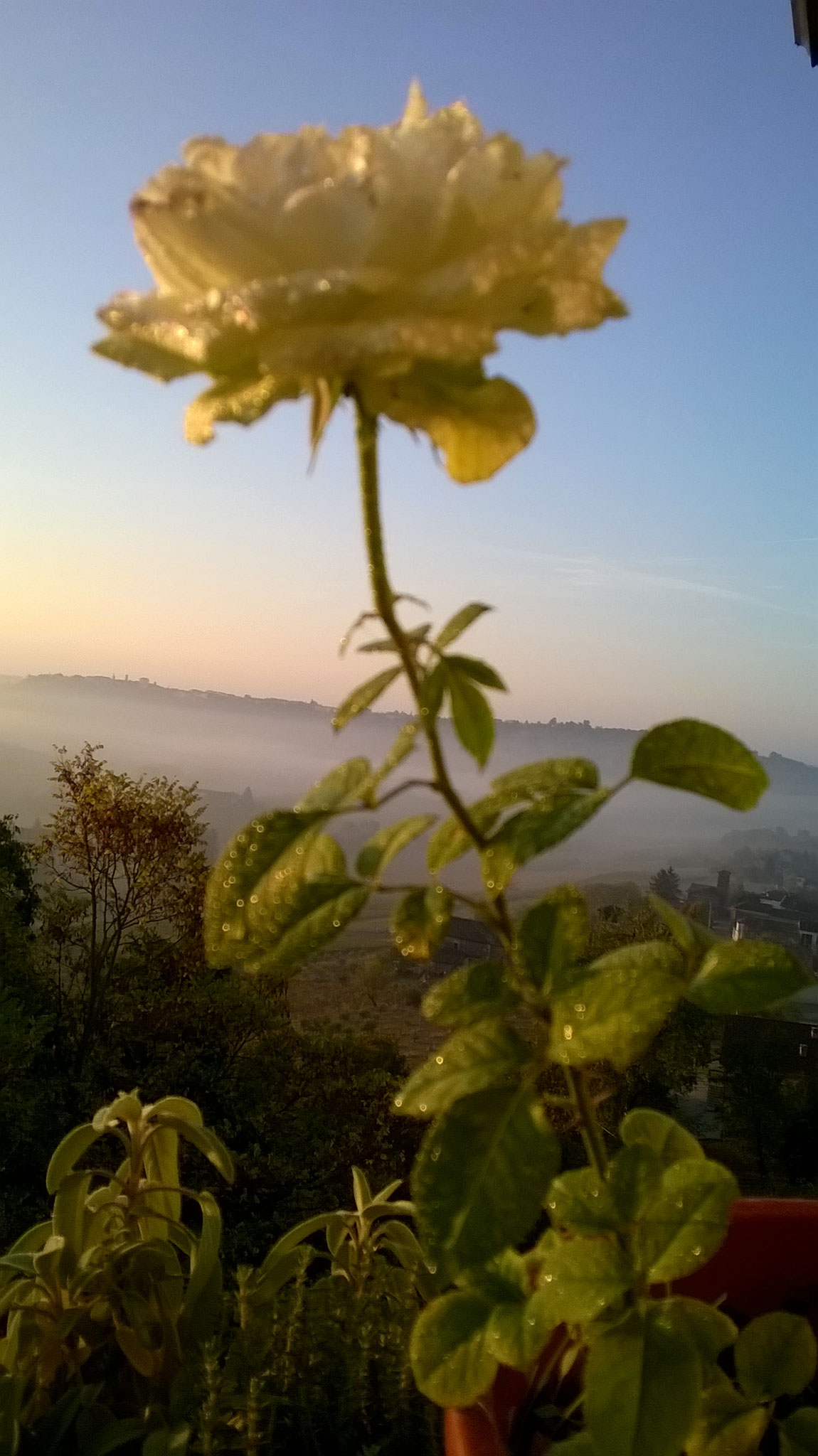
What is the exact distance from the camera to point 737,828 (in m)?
1.21

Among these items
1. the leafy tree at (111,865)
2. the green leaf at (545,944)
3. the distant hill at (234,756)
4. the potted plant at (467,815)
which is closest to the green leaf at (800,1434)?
the potted plant at (467,815)

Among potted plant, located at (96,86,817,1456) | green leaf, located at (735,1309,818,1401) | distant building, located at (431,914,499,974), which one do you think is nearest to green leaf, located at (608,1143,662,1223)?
potted plant, located at (96,86,817,1456)

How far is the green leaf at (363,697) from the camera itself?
297 mm

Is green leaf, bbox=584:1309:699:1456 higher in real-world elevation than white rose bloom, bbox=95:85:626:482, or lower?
lower

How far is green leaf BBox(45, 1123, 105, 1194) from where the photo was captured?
1.76ft

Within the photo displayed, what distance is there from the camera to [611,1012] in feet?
0.89

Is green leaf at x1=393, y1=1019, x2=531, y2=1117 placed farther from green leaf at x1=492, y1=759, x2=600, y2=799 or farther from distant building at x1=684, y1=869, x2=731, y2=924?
distant building at x1=684, y1=869, x2=731, y2=924

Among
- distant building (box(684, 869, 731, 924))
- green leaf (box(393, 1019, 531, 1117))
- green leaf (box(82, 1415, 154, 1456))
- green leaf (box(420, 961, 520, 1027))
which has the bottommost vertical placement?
green leaf (box(82, 1415, 154, 1456))

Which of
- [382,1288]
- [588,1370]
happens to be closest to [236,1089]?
[382,1288]

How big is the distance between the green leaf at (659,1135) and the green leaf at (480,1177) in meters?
0.14

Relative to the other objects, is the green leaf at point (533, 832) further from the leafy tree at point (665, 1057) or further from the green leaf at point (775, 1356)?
the leafy tree at point (665, 1057)

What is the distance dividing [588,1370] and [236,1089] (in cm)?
82

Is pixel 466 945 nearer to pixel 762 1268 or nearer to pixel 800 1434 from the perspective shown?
pixel 762 1268

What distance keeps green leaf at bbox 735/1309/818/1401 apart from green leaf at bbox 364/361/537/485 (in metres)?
0.35
